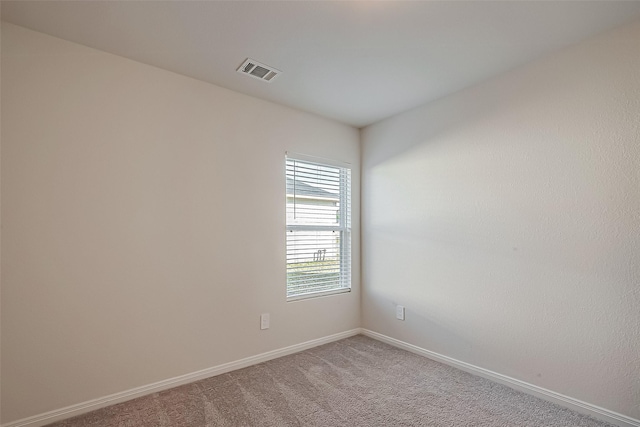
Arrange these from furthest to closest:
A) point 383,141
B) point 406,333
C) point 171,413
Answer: point 383,141 < point 406,333 < point 171,413

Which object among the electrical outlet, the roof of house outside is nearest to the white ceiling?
the roof of house outside

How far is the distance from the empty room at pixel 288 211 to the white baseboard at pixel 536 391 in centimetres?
1

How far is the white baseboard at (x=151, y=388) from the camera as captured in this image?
1867 mm

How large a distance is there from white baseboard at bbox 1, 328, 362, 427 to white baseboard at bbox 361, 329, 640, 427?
1.02 meters

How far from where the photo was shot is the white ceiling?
5.64ft

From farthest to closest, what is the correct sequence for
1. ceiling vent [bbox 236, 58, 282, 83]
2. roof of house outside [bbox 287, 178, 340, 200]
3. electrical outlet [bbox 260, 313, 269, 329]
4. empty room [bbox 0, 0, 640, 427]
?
1. roof of house outside [bbox 287, 178, 340, 200]
2. electrical outlet [bbox 260, 313, 269, 329]
3. ceiling vent [bbox 236, 58, 282, 83]
4. empty room [bbox 0, 0, 640, 427]

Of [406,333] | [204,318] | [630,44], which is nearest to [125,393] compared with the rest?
[204,318]

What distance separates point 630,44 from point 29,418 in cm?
418

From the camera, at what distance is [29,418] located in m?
1.84

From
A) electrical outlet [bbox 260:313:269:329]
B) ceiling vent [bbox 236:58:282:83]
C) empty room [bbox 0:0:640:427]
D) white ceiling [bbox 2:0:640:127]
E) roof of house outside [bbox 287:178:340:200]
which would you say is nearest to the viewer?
white ceiling [bbox 2:0:640:127]

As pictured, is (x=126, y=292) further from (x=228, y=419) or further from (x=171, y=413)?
(x=228, y=419)

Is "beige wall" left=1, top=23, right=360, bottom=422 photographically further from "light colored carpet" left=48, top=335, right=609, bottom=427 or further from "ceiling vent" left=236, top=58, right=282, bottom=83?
"ceiling vent" left=236, top=58, right=282, bottom=83

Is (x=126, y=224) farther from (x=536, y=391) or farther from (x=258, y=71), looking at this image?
(x=536, y=391)

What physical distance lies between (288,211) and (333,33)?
5.28ft
